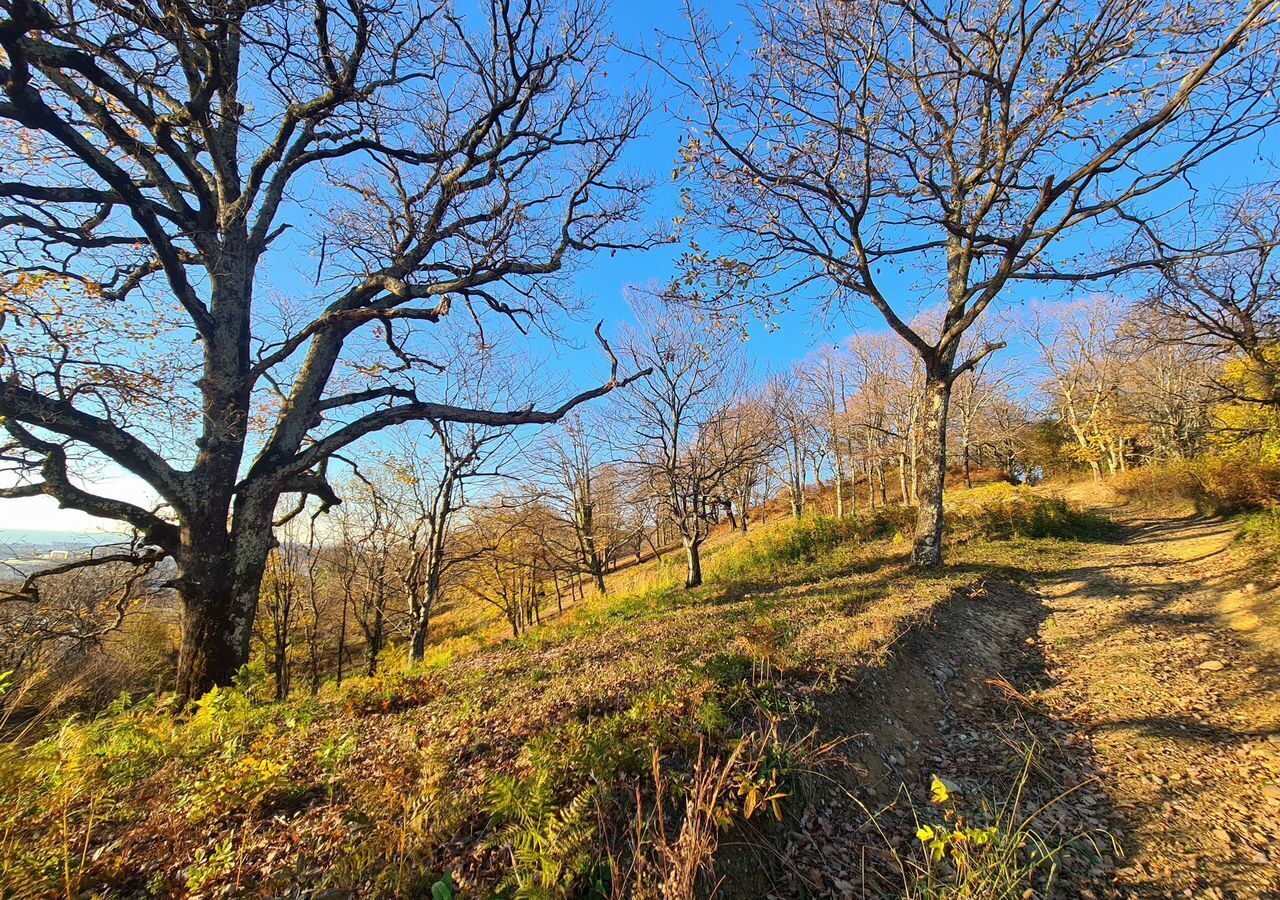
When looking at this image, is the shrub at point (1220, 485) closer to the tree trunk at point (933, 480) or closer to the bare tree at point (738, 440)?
the tree trunk at point (933, 480)

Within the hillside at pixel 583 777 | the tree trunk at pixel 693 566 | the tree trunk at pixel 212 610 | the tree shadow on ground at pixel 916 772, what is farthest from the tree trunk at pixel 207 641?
the tree trunk at pixel 693 566

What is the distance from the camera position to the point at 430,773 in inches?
123

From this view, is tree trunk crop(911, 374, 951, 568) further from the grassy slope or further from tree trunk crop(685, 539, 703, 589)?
tree trunk crop(685, 539, 703, 589)

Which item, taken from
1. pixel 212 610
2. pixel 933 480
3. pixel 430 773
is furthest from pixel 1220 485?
pixel 212 610

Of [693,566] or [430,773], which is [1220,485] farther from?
[430,773]

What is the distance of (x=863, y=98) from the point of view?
7.90 meters

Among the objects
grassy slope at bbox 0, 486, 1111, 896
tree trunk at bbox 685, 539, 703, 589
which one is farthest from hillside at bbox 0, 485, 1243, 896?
tree trunk at bbox 685, 539, 703, 589

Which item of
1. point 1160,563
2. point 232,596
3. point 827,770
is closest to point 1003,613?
point 1160,563

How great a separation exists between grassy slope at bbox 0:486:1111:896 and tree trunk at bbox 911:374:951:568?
3994 millimetres

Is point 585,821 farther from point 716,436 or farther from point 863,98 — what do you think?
point 716,436

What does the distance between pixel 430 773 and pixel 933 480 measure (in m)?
10.1

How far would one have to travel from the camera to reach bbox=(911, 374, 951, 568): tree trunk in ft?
31.4

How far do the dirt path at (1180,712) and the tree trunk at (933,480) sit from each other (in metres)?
1.93

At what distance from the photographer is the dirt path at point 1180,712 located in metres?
2.80
